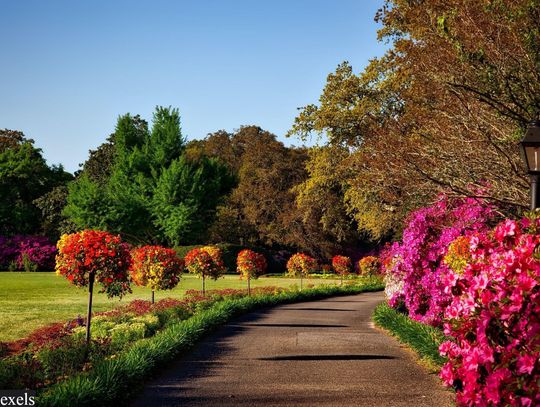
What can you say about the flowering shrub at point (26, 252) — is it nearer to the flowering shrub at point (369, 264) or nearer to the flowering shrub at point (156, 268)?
the flowering shrub at point (369, 264)

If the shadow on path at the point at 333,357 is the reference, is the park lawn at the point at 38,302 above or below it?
above

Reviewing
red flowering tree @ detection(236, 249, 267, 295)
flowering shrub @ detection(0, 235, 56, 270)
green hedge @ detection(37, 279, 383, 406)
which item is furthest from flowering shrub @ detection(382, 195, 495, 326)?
flowering shrub @ detection(0, 235, 56, 270)

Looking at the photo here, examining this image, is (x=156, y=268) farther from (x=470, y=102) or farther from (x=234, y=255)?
(x=234, y=255)

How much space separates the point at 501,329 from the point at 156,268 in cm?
1762

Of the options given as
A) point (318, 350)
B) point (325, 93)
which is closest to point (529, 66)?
point (318, 350)

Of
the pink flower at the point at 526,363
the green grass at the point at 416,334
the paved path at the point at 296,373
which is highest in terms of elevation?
the pink flower at the point at 526,363

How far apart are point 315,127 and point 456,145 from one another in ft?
64.4

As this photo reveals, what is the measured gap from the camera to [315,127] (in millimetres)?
33312

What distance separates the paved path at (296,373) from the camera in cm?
797

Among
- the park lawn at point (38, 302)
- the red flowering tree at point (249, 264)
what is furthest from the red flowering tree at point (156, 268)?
the red flowering tree at point (249, 264)

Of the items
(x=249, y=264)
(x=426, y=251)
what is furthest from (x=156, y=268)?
(x=426, y=251)

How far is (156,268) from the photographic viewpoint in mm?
21266

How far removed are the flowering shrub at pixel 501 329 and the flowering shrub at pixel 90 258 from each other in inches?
370

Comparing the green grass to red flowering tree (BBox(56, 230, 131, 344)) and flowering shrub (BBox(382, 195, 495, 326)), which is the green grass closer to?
flowering shrub (BBox(382, 195, 495, 326))
